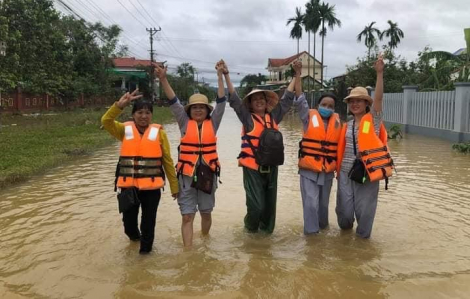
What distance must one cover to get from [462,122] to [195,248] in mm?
11990

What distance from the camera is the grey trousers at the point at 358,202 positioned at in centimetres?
476

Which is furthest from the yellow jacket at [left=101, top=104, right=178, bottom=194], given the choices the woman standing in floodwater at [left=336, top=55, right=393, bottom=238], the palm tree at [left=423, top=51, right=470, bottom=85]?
the palm tree at [left=423, top=51, right=470, bottom=85]

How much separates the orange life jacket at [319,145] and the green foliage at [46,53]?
16.9 meters

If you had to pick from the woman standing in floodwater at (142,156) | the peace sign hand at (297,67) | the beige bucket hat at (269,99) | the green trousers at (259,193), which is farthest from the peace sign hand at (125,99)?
the peace sign hand at (297,67)

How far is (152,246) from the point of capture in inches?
190

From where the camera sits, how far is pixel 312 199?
4906mm

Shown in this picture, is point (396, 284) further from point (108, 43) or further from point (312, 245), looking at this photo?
point (108, 43)

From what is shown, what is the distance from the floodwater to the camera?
385cm

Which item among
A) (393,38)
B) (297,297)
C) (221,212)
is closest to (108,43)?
(393,38)

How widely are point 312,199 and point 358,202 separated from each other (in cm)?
48

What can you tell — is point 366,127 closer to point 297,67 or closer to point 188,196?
point 297,67

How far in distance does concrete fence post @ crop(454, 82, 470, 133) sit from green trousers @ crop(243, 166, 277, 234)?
11.1 meters

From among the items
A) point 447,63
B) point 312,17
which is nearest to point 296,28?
point 312,17

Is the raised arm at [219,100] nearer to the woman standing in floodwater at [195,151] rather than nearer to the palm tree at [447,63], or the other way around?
A: the woman standing in floodwater at [195,151]
